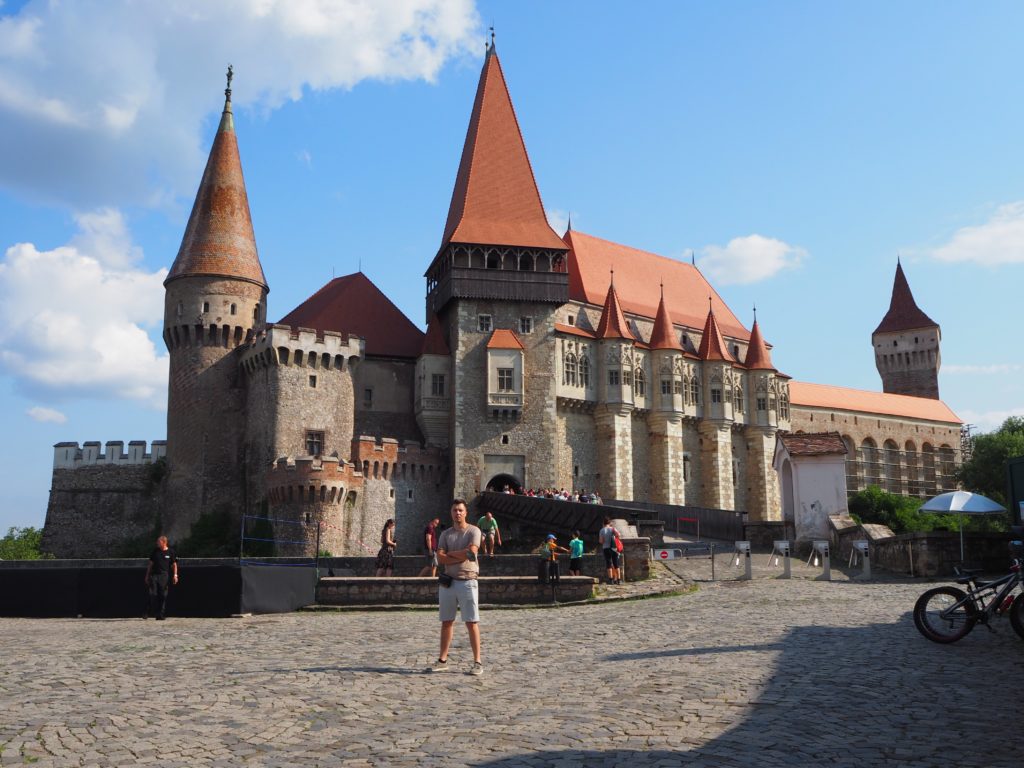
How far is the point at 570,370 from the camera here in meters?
47.3

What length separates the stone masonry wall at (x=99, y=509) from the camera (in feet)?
140

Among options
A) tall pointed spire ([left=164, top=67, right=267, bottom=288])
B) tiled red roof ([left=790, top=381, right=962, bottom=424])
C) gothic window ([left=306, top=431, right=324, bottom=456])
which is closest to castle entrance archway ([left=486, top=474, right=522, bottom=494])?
gothic window ([left=306, top=431, right=324, bottom=456])

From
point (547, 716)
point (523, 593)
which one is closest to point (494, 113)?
point (523, 593)

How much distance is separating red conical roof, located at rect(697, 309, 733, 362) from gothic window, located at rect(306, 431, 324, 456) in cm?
2277

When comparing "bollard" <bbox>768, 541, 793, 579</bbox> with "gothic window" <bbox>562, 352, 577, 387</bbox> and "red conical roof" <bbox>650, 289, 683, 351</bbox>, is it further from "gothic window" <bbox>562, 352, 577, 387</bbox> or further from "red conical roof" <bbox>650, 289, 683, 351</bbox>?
"red conical roof" <bbox>650, 289, 683, 351</bbox>

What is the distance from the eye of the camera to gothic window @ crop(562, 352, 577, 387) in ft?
154

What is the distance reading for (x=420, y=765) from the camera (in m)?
6.27

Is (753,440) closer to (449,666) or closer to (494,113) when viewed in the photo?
(494,113)

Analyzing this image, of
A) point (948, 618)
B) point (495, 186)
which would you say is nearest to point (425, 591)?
point (948, 618)

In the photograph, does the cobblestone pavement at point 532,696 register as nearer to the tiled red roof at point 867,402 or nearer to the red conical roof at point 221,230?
the red conical roof at point 221,230

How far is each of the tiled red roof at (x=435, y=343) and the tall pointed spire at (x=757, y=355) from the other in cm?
2021

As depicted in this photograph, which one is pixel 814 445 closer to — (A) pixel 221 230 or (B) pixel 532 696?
(B) pixel 532 696

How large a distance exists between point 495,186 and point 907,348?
52906mm

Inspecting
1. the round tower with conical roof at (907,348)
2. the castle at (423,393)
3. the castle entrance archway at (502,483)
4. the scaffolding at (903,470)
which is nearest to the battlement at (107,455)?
the castle at (423,393)
